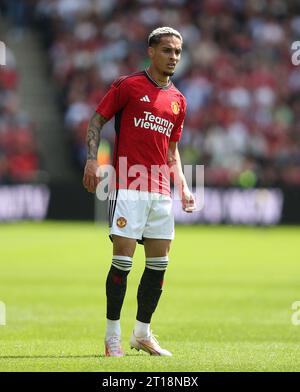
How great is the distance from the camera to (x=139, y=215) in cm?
826

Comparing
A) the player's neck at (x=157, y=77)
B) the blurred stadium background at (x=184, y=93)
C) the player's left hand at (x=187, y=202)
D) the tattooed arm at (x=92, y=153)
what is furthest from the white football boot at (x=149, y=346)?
the blurred stadium background at (x=184, y=93)

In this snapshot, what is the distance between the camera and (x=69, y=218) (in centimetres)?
2972

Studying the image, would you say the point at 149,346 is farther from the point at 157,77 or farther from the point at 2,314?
the point at 2,314

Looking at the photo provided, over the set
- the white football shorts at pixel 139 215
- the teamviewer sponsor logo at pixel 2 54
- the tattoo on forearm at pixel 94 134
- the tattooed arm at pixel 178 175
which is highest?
the teamviewer sponsor logo at pixel 2 54

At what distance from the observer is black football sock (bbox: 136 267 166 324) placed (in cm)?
843

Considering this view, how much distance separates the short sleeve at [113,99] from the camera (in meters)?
8.26

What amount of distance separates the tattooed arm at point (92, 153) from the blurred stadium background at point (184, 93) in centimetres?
1751

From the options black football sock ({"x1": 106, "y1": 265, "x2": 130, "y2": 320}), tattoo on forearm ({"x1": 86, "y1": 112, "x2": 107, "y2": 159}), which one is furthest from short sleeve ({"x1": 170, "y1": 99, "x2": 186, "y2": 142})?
black football sock ({"x1": 106, "y1": 265, "x2": 130, "y2": 320})

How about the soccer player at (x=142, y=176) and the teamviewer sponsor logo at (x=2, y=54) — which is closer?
the soccer player at (x=142, y=176)

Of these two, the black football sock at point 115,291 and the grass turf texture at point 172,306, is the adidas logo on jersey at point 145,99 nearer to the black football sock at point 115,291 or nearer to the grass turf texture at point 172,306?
the black football sock at point 115,291

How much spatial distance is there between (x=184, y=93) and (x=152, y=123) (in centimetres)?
2198

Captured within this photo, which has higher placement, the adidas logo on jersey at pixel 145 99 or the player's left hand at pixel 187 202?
the adidas logo on jersey at pixel 145 99

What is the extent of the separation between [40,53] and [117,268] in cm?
2598
